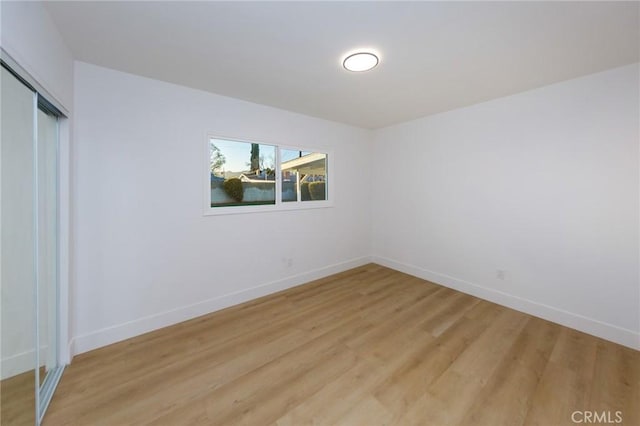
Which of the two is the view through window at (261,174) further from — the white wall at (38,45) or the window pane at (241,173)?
the white wall at (38,45)

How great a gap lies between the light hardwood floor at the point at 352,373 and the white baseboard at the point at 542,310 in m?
0.10

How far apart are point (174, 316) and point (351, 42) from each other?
308cm

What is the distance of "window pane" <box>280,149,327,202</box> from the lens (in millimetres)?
3461

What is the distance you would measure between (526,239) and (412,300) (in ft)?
4.91

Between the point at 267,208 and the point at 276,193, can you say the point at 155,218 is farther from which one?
the point at 276,193

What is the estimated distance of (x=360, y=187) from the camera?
14.5ft

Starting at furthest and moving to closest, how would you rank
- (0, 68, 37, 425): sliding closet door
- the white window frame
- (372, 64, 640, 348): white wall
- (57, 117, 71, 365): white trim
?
the white window frame
(372, 64, 640, 348): white wall
(57, 117, 71, 365): white trim
(0, 68, 37, 425): sliding closet door

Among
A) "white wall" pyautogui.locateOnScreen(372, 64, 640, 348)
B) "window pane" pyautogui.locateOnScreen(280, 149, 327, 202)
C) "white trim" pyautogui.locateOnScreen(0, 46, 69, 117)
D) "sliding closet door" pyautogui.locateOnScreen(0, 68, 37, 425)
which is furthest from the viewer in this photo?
"window pane" pyautogui.locateOnScreen(280, 149, 327, 202)

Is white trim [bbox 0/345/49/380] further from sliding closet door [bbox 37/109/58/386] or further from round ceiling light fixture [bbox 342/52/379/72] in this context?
round ceiling light fixture [bbox 342/52/379/72]

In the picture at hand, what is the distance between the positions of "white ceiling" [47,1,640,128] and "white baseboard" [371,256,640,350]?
242cm

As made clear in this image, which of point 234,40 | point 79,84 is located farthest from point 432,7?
point 79,84

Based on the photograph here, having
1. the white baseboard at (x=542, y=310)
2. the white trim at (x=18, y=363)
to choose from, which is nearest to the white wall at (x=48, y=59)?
the white trim at (x=18, y=363)

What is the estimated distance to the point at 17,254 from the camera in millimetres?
1337

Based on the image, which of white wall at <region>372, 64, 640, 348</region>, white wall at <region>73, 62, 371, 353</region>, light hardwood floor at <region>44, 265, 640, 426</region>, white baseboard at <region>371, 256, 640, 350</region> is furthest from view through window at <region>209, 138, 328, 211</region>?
white baseboard at <region>371, 256, 640, 350</region>
